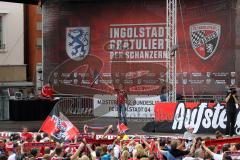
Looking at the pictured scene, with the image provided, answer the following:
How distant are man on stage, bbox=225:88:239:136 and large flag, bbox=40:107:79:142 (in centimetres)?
537

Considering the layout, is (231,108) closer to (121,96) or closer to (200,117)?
(200,117)

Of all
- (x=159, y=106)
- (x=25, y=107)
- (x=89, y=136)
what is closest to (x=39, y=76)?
(x=25, y=107)

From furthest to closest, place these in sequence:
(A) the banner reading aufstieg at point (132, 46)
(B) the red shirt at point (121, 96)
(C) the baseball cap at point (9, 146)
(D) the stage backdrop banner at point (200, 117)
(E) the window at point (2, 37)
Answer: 1. (E) the window at point (2, 37)
2. (A) the banner reading aufstieg at point (132, 46)
3. (B) the red shirt at point (121, 96)
4. (D) the stage backdrop banner at point (200, 117)
5. (C) the baseball cap at point (9, 146)

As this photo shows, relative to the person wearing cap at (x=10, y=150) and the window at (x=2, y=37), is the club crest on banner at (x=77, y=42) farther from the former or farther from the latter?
the person wearing cap at (x=10, y=150)

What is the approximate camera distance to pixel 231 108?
22.0 m

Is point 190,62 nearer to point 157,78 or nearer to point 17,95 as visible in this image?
point 157,78

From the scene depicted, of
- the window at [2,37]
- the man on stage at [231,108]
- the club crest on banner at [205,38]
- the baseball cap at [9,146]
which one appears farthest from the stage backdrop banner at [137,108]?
the baseball cap at [9,146]

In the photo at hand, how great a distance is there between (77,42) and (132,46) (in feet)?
9.82

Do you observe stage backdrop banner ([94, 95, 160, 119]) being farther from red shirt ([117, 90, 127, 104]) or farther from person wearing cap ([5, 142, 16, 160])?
person wearing cap ([5, 142, 16, 160])

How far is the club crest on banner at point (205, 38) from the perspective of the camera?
1278 inches

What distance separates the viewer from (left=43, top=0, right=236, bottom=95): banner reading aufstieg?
32406mm

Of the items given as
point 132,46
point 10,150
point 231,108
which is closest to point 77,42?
point 132,46

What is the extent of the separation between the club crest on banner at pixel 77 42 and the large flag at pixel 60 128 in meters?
16.4

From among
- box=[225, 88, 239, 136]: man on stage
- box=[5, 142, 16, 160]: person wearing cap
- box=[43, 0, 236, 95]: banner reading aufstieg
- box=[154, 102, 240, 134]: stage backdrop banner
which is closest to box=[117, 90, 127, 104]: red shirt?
box=[154, 102, 240, 134]: stage backdrop banner
